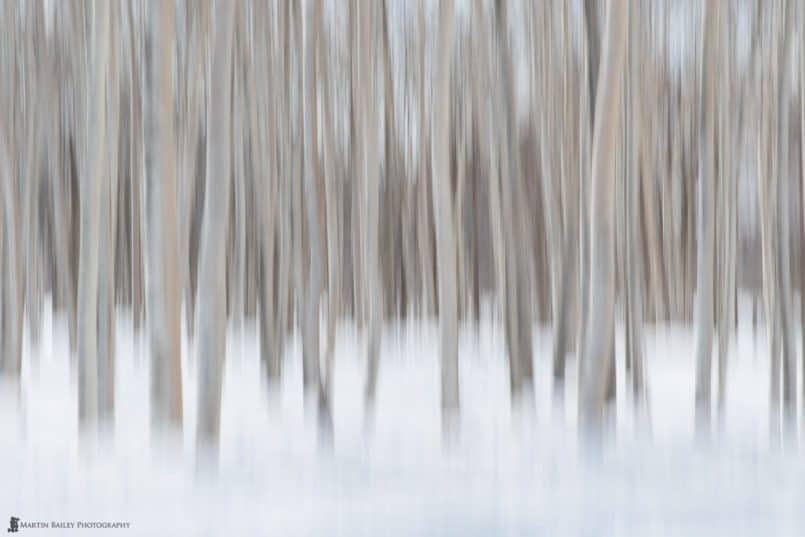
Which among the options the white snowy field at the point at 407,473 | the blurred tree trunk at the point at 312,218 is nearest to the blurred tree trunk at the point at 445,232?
the white snowy field at the point at 407,473

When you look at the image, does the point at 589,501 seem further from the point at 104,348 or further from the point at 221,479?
the point at 104,348

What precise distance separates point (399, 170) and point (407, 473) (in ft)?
11.9

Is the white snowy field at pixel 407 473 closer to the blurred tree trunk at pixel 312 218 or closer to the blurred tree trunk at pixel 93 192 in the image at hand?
the blurred tree trunk at pixel 312 218

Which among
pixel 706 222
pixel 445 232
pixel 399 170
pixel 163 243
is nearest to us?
pixel 163 243

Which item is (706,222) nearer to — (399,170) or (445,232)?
(445,232)

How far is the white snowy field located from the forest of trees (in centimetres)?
12

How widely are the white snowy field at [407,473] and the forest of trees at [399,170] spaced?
120mm

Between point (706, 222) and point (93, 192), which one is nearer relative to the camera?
point (93, 192)

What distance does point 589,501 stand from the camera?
180 cm

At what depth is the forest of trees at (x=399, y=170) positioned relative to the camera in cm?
205

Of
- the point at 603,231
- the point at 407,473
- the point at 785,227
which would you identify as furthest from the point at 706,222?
the point at 407,473

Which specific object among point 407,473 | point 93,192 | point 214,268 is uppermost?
point 93,192

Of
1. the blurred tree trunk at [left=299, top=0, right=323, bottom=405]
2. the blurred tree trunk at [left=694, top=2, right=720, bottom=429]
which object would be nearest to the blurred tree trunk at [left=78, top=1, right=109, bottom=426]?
the blurred tree trunk at [left=299, top=0, right=323, bottom=405]

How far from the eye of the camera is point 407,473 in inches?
77.3
